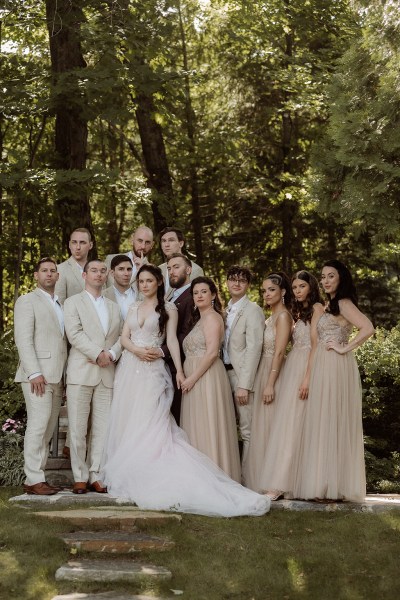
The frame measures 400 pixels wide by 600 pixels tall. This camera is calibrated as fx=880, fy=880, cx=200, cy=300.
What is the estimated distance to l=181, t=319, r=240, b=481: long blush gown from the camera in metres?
7.83

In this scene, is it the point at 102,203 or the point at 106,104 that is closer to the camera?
the point at 106,104

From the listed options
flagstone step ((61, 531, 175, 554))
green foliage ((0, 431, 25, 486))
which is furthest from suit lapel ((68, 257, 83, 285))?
flagstone step ((61, 531, 175, 554))

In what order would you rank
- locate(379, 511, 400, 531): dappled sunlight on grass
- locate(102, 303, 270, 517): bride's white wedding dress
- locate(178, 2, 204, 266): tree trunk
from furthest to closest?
locate(178, 2, 204, 266): tree trunk → locate(102, 303, 270, 517): bride's white wedding dress → locate(379, 511, 400, 531): dappled sunlight on grass

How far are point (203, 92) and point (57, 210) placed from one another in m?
7.32

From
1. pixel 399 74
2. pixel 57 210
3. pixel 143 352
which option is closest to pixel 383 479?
pixel 143 352

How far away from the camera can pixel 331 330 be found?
760cm

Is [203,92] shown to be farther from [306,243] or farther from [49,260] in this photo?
[49,260]

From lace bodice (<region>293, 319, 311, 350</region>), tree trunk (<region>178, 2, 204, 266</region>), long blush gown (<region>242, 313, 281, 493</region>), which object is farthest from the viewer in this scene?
tree trunk (<region>178, 2, 204, 266</region>)

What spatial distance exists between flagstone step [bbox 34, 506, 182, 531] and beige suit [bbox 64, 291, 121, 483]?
1.11 m

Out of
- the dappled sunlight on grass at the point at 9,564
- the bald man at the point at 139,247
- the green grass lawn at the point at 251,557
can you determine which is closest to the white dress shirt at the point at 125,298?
the bald man at the point at 139,247

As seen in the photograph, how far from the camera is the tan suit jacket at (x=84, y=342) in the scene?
7746 millimetres

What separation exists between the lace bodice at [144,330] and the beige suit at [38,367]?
0.66m

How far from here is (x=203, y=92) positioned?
18.3 m

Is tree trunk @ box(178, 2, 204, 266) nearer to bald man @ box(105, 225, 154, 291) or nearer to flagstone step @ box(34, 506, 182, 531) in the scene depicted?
bald man @ box(105, 225, 154, 291)
